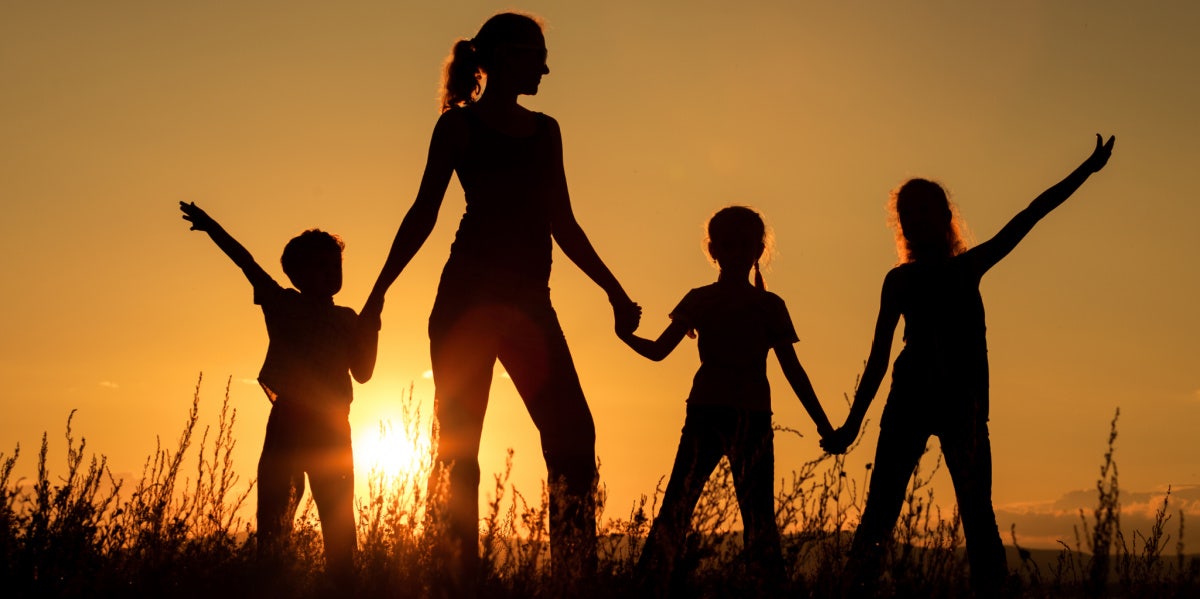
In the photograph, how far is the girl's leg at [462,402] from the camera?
4832 mm

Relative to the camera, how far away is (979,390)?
5.40 meters

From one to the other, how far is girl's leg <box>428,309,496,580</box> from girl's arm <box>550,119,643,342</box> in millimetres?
669

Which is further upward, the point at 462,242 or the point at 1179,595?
the point at 462,242

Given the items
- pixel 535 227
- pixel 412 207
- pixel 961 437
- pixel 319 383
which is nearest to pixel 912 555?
pixel 961 437

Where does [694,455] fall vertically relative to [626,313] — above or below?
below

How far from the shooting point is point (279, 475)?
5.95 meters

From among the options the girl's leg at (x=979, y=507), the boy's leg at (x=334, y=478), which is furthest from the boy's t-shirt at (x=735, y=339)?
the boy's leg at (x=334, y=478)

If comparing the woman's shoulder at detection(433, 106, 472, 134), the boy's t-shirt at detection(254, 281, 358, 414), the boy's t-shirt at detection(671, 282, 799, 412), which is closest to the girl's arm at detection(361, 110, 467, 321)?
the woman's shoulder at detection(433, 106, 472, 134)

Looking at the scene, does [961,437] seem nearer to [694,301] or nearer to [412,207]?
[694,301]

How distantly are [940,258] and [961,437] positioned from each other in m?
0.93

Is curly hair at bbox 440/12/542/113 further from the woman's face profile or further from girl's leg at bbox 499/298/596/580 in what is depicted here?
girl's leg at bbox 499/298/596/580

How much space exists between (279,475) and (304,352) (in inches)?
25.9

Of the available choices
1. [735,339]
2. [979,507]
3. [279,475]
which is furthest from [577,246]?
[979,507]

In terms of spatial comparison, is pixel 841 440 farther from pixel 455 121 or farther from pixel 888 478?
pixel 455 121
